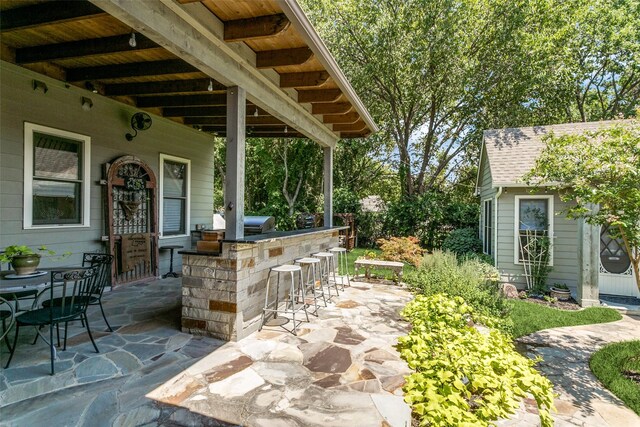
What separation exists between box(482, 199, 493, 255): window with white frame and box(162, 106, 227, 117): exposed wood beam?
6695 mm

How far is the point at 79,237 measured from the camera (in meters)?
4.66

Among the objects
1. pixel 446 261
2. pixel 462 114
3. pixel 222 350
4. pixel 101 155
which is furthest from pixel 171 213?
pixel 462 114

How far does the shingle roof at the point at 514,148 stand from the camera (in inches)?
275

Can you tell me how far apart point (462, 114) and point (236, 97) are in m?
11.6

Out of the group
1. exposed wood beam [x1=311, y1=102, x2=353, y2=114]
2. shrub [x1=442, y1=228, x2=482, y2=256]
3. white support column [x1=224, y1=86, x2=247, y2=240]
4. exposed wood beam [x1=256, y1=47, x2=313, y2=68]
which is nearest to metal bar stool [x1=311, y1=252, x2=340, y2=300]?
white support column [x1=224, y1=86, x2=247, y2=240]

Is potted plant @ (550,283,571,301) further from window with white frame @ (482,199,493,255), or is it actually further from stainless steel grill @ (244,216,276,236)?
stainless steel grill @ (244,216,276,236)

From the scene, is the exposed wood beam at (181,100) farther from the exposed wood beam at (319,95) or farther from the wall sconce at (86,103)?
the exposed wood beam at (319,95)

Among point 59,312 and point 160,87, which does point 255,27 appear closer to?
point 160,87

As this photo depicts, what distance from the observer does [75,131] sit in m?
4.57

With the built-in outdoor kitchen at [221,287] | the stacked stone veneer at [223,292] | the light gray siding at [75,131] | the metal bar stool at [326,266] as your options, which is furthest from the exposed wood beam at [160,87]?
the metal bar stool at [326,266]

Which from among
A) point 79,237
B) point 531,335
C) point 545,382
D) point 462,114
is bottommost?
point 531,335

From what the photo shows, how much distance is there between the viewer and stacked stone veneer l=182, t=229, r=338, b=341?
331cm

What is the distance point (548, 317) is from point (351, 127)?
473cm

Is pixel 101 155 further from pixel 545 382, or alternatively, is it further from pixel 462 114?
pixel 462 114
